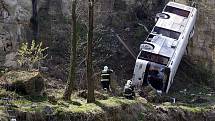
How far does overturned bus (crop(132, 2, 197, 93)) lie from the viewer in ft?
62.0

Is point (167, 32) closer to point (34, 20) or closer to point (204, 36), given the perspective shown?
point (204, 36)

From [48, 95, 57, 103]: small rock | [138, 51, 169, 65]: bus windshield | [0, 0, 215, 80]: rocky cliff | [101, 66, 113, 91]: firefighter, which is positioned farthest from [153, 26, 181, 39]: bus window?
[48, 95, 57, 103]: small rock

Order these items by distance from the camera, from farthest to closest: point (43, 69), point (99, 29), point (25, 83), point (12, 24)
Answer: point (99, 29)
point (12, 24)
point (43, 69)
point (25, 83)

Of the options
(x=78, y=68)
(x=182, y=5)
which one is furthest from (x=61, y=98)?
(x=182, y=5)

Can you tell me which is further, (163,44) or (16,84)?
(163,44)

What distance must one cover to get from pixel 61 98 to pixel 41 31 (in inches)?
307

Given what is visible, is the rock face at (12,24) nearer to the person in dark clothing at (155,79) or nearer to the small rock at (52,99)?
the person in dark clothing at (155,79)

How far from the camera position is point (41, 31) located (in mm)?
20797

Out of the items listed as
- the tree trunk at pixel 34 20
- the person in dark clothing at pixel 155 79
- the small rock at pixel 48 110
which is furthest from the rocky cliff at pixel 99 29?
the small rock at pixel 48 110

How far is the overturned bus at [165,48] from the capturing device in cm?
1891

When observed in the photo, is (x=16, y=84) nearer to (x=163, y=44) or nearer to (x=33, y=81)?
(x=33, y=81)

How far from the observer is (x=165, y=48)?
19797 mm

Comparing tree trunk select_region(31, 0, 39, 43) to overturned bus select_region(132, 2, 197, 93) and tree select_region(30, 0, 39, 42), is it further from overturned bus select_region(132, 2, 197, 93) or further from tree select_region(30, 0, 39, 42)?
overturned bus select_region(132, 2, 197, 93)

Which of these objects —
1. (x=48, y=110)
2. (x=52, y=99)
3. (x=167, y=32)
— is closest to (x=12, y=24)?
(x=167, y=32)
